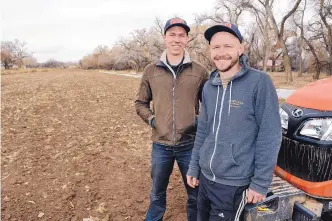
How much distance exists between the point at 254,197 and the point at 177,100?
1.24 meters

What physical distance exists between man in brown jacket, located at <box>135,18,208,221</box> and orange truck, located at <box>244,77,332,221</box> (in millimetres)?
925

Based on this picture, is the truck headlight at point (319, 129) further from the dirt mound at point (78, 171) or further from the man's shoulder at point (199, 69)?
the dirt mound at point (78, 171)

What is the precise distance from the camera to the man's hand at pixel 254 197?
6.87 ft

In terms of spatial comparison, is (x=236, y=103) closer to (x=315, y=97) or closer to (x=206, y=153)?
(x=206, y=153)

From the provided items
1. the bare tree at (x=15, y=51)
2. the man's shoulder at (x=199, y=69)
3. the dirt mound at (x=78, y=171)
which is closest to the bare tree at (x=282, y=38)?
the dirt mound at (x=78, y=171)

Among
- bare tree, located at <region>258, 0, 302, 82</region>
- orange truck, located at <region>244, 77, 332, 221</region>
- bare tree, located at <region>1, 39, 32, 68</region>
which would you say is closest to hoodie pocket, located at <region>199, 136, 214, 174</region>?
orange truck, located at <region>244, 77, 332, 221</region>

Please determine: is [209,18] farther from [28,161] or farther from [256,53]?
[28,161]

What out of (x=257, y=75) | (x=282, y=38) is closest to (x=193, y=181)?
(x=257, y=75)

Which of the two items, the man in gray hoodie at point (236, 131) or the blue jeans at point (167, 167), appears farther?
the blue jeans at point (167, 167)

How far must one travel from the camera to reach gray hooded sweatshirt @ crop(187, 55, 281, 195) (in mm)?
2064

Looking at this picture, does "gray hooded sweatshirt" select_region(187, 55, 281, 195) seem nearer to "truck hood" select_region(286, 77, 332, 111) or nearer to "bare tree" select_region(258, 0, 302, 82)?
"truck hood" select_region(286, 77, 332, 111)

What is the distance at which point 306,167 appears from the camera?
2.36m

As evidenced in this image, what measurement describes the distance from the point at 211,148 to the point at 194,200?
1.03 meters

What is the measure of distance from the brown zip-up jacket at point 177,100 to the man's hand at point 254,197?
1.04m
